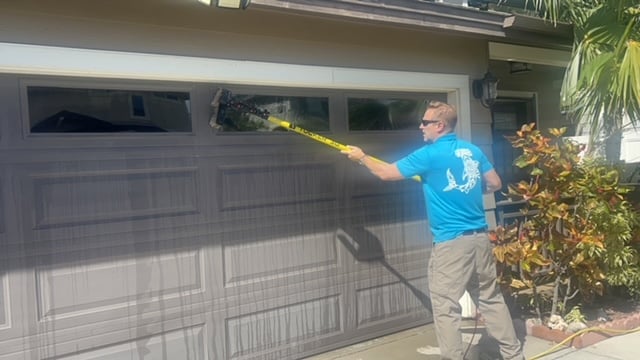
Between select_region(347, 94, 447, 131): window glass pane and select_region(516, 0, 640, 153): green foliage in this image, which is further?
select_region(347, 94, 447, 131): window glass pane

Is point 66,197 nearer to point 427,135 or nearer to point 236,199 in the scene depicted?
point 236,199

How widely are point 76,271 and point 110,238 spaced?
28 cm

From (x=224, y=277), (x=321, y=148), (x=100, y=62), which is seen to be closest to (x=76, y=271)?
(x=224, y=277)

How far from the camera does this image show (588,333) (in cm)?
469

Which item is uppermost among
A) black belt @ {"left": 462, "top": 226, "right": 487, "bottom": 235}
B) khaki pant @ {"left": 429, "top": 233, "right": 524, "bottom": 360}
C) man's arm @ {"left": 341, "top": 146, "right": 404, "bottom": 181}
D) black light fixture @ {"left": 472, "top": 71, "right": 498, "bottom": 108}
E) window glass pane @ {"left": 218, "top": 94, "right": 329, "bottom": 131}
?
black light fixture @ {"left": 472, "top": 71, "right": 498, "bottom": 108}

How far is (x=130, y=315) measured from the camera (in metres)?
3.73

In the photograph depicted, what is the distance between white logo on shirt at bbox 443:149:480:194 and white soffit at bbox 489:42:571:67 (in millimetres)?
2263

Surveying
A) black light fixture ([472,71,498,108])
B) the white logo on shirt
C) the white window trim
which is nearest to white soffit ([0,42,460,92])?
the white window trim

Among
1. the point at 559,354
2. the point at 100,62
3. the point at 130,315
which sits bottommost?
the point at 559,354

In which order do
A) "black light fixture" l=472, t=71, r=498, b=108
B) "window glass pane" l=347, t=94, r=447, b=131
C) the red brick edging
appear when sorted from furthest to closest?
"black light fixture" l=472, t=71, r=498, b=108 < "window glass pane" l=347, t=94, r=447, b=131 < the red brick edging

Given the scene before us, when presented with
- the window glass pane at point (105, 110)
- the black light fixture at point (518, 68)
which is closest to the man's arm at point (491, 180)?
the window glass pane at point (105, 110)

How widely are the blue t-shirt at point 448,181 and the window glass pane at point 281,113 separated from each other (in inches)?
41.7

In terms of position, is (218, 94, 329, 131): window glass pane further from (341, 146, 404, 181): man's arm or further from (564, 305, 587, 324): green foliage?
(564, 305, 587, 324): green foliage

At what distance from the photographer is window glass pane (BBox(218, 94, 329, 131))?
13.8 feet
